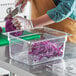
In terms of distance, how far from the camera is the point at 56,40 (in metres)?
1.22

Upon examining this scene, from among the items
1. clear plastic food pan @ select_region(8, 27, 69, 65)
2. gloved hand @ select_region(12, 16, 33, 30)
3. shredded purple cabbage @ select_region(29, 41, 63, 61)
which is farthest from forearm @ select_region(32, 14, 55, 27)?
shredded purple cabbage @ select_region(29, 41, 63, 61)

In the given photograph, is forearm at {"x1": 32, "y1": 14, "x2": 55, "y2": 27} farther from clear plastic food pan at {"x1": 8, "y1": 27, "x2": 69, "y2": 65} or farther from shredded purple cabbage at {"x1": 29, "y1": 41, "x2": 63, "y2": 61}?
shredded purple cabbage at {"x1": 29, "y1": 41, "x2": 63, "y2": 61}

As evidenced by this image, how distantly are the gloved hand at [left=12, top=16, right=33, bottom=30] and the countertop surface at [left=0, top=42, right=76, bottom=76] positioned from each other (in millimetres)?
276

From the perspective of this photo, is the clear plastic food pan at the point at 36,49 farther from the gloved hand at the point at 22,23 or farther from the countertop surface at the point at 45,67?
the gloved hand at the point at 22,23

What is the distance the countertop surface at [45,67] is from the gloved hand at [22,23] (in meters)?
0.28

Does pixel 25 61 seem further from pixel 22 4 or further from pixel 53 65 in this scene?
pixel 22 4

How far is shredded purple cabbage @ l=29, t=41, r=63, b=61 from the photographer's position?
114 cm

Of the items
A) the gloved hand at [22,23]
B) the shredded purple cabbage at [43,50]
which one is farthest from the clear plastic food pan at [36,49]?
the gloved hand at [22,23]

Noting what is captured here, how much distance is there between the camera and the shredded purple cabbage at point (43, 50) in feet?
3.74

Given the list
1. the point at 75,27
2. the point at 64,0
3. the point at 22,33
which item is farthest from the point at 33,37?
the point at 75,27

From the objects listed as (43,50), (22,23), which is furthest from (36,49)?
(22,23)

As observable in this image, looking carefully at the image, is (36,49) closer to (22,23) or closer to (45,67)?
(45,67)

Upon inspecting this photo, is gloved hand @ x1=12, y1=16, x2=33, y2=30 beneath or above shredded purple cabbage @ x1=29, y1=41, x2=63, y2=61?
above

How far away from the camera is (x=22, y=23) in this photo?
1.52 meters
